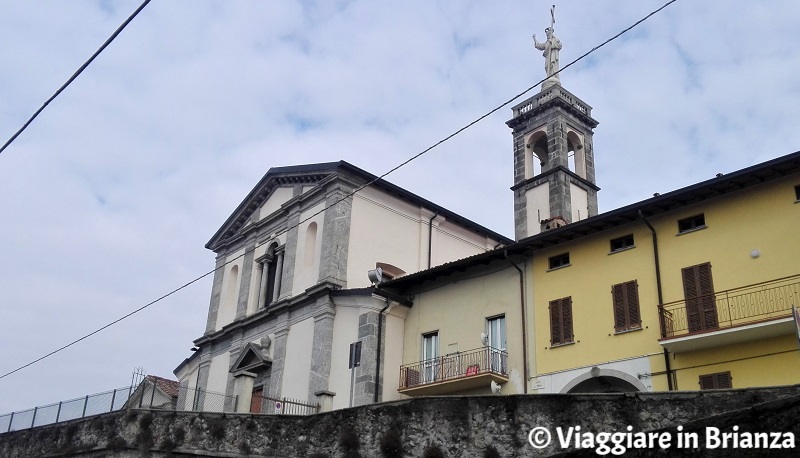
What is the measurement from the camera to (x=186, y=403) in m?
29.5

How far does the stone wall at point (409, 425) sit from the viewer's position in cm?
1323

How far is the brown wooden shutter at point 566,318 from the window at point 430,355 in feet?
16.4

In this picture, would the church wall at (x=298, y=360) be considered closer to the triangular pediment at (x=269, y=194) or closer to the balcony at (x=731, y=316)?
the triangular pediment at (x=269, y=194)

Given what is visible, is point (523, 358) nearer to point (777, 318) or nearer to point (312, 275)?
point (777, 318)

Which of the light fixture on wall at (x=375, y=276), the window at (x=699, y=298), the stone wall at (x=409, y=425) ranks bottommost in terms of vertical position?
the stone wall at (x=409, y=425)

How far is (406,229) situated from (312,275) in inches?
170

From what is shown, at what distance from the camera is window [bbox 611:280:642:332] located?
2092cm

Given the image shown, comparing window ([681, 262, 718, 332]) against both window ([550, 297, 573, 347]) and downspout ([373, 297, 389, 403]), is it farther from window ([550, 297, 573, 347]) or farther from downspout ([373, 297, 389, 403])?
downspout ([373, 297, 389, 403])

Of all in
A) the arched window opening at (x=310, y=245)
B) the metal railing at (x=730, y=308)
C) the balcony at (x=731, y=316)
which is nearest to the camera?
the balcony at (x=731, y=316)

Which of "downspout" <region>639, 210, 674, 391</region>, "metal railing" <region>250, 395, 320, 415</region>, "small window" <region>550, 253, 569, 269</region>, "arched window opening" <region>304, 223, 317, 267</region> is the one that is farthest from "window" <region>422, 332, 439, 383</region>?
"downspout" <region>639, 210, 674, 391</region>

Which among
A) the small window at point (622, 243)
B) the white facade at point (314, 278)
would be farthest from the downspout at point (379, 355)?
the small window at point (622, 243)

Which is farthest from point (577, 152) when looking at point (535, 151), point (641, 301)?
point (641, 301)

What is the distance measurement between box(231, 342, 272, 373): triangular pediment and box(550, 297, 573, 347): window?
1219cm

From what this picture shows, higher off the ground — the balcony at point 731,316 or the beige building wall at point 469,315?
the beige building wall at point 469,315
